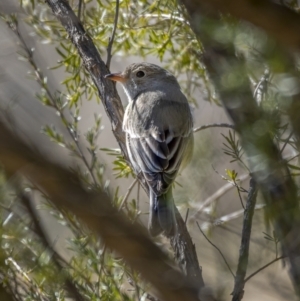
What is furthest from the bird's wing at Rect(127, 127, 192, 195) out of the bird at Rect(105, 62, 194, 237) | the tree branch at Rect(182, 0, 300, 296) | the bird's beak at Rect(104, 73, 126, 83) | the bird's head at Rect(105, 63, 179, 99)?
the tree branch at Rect(182, 0, 300, 296)

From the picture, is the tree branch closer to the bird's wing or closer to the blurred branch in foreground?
the blurred branch in foreground

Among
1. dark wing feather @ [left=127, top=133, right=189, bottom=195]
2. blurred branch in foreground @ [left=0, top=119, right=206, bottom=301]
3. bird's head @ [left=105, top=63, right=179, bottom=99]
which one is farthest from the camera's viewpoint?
bird's head @ [left=105, top=63, right=179, bottom=99]

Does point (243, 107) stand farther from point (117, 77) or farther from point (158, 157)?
point (117, 77)

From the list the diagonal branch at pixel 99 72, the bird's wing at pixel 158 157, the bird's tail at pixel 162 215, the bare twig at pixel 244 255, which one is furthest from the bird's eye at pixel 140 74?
the bare twig at pixel 244 255

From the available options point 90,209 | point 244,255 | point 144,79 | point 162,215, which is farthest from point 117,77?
point 90,209

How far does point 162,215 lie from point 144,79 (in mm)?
1877

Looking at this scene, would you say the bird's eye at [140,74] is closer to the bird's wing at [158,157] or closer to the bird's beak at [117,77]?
the bird's beak at [117,77]

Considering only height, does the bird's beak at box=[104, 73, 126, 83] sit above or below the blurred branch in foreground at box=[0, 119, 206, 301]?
above

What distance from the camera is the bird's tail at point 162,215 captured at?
3.01 meters

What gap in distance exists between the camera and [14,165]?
32.6 inches

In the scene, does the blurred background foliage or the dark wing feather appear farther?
the dark wing feather

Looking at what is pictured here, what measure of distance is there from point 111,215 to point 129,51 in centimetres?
331

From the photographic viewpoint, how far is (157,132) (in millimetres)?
4059

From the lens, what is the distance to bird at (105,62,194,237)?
136 inches
